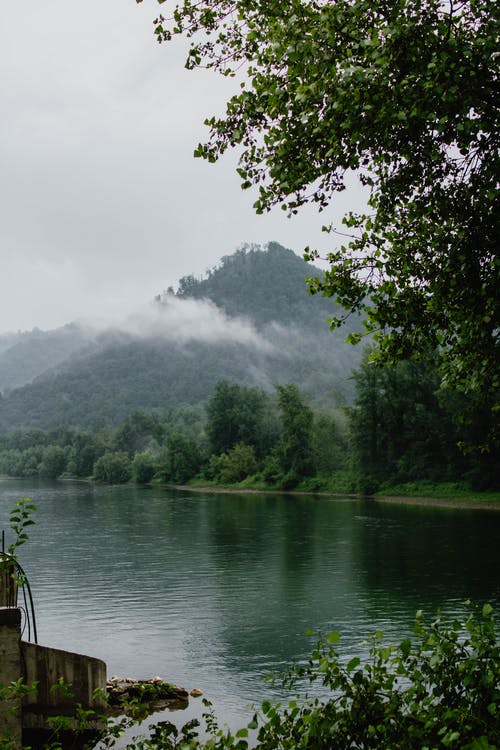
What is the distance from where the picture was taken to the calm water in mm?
19703

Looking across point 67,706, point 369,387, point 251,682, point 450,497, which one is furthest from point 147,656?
point 369,387

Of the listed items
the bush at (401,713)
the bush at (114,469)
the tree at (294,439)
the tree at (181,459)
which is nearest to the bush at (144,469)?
the bush at (114,469)

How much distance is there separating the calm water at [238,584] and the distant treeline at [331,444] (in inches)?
380

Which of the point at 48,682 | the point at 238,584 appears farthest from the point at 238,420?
the point at 48,682

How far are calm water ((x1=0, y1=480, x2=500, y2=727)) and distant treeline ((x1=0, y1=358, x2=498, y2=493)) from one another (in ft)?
31.6

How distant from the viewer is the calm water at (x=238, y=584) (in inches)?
776

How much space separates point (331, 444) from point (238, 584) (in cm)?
6452

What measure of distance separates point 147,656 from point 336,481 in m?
65.8

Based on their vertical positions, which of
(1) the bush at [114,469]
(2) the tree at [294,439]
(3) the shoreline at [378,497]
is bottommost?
(3) the shoreline at [378,497]

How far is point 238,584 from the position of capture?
2956 cm

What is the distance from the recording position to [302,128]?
8.25m

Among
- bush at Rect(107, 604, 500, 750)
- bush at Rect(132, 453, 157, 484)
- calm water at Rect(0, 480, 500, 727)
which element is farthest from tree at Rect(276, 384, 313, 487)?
bush at Rect(107, 604, 500, 750)

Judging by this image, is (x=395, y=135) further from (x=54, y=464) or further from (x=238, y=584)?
(x=54, y=464)

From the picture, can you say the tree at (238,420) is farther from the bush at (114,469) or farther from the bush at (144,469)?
the bush at (114,469)
